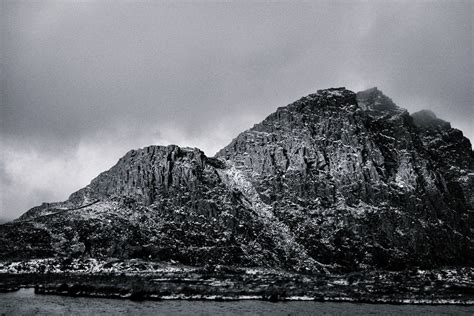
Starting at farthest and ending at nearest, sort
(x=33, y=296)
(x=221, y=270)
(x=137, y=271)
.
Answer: (x=221, y=270), (x=137, y=271), (x=33, y=296)

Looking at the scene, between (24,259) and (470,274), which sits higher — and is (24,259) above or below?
above

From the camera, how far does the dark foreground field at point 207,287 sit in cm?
11962

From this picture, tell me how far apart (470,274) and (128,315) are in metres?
164

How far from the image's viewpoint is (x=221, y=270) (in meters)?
197

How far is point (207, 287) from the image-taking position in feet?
429

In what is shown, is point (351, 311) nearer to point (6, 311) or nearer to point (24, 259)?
point (6, 311)

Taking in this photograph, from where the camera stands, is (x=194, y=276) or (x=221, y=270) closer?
(x=194, y=276)

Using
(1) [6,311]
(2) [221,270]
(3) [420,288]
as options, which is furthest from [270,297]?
(2) [221,270]

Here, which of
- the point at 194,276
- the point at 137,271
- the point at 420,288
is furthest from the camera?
the point at 137,271


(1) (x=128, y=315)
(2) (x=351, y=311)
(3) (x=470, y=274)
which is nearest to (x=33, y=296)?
(1) (x=128, y=315)

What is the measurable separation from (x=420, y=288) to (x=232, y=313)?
75210mm

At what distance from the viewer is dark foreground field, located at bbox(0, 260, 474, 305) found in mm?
119625

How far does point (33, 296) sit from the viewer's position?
115m

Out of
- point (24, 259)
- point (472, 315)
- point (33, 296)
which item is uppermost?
point (24, 259)
